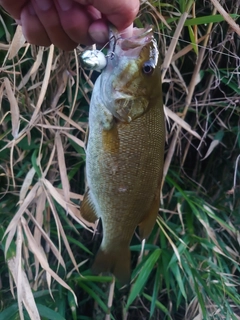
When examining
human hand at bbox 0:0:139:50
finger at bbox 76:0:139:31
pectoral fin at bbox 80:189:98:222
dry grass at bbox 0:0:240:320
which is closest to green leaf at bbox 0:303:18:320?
dry grass at bbox 0:0:240:320

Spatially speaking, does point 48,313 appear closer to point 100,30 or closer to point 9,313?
point 9,313

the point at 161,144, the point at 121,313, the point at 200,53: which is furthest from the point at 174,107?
the point at 121,313

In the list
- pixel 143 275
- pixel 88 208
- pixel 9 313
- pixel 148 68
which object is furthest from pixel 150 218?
pixel 9 313

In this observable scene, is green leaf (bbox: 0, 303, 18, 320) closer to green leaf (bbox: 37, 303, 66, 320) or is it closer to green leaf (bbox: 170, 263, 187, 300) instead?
green leaf (bbox: 37, 303, 66, 320)

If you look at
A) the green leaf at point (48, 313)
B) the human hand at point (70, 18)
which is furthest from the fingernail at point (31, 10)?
the green leaf at point (48, 313)

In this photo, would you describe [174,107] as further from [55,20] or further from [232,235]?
[55,20]
